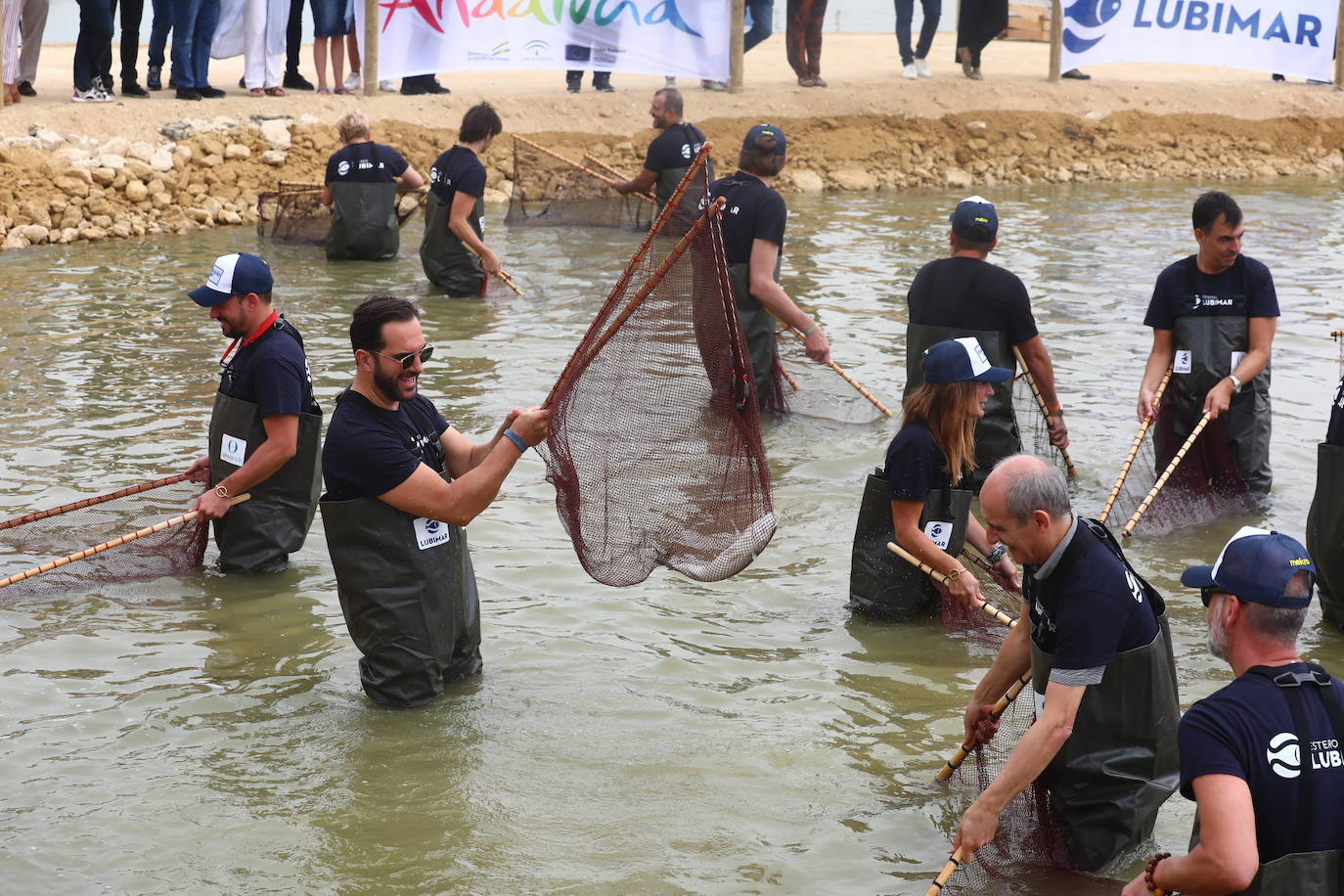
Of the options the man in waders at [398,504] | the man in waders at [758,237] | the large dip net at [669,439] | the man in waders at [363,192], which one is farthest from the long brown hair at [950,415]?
the man in waders at [363,192]

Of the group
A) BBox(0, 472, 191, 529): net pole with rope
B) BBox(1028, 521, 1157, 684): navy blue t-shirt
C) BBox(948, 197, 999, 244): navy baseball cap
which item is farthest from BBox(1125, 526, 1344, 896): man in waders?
BBox(0, 472, 191, 529): net pole with rope

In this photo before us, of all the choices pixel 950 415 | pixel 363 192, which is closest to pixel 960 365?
pixel 950 415

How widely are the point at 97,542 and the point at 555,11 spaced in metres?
13.1

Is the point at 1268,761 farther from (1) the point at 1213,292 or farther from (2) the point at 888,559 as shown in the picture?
(1) the point at 1213,292

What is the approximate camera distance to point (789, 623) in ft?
23.7

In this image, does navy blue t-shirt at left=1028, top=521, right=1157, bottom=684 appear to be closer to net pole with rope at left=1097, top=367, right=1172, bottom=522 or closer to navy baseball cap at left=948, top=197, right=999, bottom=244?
navy baseball cap at left=948, top=197, right=999, bottom=244

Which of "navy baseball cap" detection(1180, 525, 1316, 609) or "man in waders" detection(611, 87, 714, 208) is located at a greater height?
"man in waders" detection(611, 87, 714, 208)

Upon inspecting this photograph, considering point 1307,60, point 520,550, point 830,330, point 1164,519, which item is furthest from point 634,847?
point 1307,60

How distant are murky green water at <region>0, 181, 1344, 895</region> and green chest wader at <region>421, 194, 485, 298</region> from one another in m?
2.45

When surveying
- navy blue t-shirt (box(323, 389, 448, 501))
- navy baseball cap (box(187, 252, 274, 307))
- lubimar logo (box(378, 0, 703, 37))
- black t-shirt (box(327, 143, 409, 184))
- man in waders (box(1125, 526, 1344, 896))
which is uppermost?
lubimar logo (box(378, 0, 703, 37))

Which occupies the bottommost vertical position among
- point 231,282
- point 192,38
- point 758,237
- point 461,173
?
point 231,282

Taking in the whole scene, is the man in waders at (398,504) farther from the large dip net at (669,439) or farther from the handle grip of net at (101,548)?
the handle grip of net at (101,548)

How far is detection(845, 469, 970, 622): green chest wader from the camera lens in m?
6.43

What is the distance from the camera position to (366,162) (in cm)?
1427
